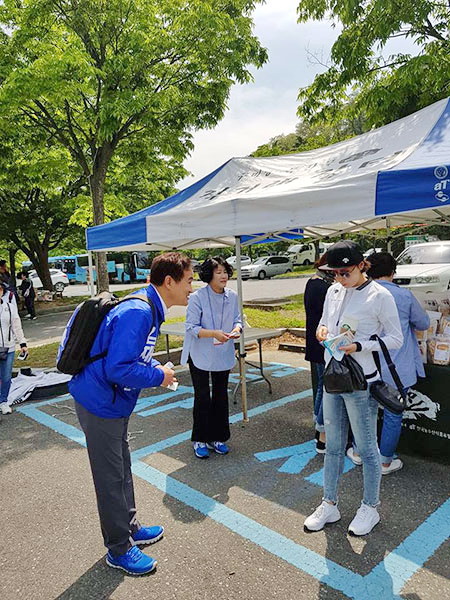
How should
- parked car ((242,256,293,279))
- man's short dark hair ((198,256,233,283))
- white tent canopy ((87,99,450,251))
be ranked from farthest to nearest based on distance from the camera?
parked car ((242,256,293,279)) < man's short dark hair ((198,256,233,283)) < white tent canopy ((87,99,450,251))

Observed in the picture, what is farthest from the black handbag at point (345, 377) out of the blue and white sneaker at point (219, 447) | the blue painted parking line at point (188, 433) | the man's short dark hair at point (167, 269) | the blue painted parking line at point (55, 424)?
the blue painted parking line at point (55, 424)

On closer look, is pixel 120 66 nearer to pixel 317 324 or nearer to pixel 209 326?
pixel 209 326

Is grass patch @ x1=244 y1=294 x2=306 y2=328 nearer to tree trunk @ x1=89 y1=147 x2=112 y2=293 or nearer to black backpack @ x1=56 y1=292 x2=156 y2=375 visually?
tree trunk @ x1=89 y1=147 x2=112 y2=293

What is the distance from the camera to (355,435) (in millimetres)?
2590

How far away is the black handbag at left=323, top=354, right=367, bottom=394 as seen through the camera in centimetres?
246

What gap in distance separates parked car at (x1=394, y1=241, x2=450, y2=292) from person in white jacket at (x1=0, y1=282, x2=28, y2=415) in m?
6.03

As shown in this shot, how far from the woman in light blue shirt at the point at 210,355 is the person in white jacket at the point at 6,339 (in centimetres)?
249

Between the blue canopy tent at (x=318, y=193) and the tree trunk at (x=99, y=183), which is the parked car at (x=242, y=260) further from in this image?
the blue canopy tent at (x=318, y=193)

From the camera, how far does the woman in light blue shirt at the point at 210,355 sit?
12.4 feet

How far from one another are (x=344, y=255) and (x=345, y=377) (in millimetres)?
701

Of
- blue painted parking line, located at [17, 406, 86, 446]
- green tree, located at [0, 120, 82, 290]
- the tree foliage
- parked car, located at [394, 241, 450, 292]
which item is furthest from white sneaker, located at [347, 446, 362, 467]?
the tree foliage

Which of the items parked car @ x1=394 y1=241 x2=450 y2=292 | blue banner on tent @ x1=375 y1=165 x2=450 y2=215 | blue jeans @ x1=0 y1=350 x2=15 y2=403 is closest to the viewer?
blue banner on tent @ x1=375 y1=165 x2=450 y2=215

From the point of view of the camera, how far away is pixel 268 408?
16.5 feet

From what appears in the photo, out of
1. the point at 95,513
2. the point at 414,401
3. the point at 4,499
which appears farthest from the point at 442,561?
the point at 4,499
